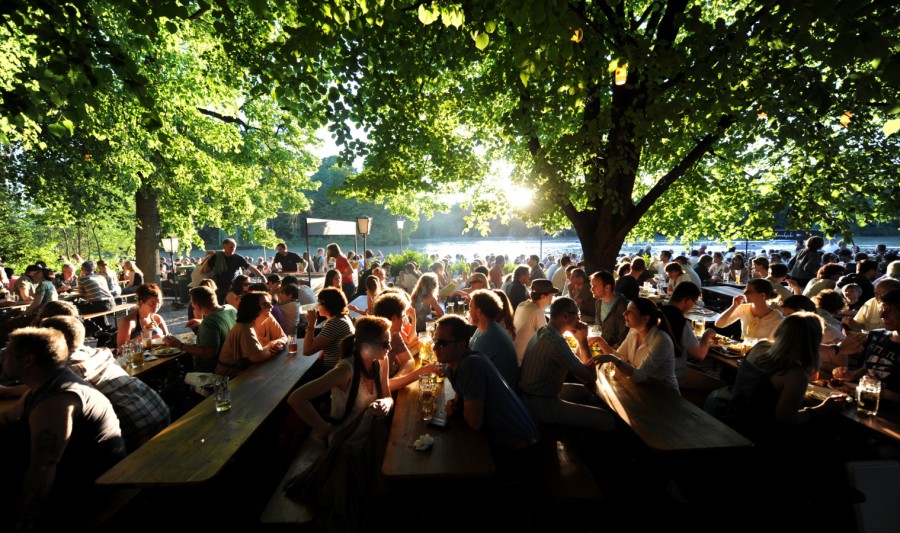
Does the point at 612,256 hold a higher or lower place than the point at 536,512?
higher

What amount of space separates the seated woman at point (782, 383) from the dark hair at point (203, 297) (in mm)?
5146

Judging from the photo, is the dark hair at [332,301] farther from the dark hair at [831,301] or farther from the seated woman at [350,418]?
the dark hair at [831,301]

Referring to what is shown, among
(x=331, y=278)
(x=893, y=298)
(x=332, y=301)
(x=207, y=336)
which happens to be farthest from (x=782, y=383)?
(x=331, y=278)

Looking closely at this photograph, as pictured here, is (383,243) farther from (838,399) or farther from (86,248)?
(838,399)

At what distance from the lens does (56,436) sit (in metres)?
2.28

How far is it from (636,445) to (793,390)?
129 centimetres

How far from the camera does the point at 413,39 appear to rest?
5605mm

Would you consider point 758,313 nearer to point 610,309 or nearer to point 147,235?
point 610,309

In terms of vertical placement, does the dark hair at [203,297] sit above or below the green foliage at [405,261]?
above

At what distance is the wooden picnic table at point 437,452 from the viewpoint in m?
2.40

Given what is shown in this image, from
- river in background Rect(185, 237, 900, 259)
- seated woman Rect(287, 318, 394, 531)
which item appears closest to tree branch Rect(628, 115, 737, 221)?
seated woman Rect(287, 318, 394, 531)

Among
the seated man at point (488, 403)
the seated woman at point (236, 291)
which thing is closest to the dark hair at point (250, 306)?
the seated man at point (488, 403)

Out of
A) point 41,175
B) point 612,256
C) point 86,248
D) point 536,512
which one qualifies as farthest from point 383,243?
point 536,512

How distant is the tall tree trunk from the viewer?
13.7 metres
